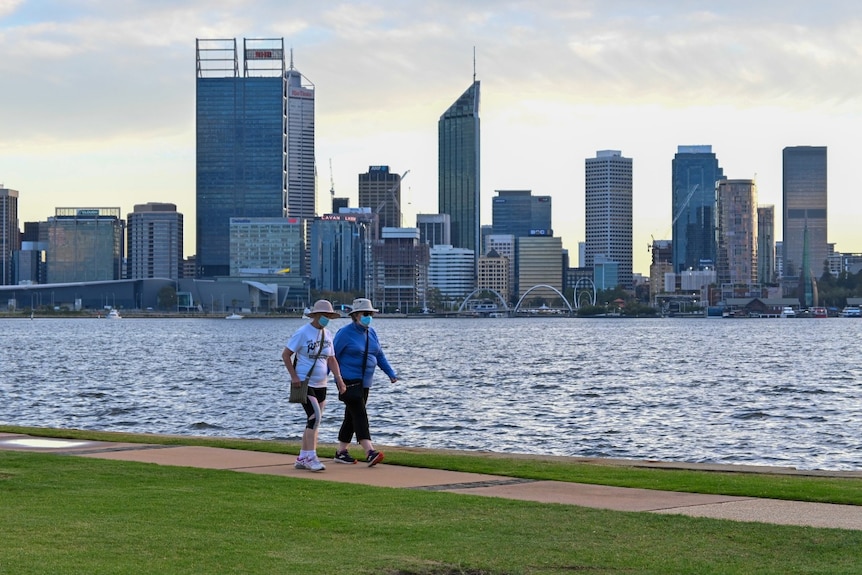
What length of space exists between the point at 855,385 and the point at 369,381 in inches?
2087

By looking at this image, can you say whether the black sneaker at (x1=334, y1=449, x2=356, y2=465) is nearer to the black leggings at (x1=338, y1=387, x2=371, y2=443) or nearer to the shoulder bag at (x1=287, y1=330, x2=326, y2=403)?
the black leggings at (x1=338, y1=387, x2=371, y2=443)

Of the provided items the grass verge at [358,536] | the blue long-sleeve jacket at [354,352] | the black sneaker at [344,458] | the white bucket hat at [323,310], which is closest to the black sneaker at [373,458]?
the black sneaker at [344,458]

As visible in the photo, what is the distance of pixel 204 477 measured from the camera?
18297 millimetres

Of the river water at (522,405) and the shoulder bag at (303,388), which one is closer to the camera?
the shoulder bag at (303,388)

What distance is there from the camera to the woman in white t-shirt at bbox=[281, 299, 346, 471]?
19.6 meters

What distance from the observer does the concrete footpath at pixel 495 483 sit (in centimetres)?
1558

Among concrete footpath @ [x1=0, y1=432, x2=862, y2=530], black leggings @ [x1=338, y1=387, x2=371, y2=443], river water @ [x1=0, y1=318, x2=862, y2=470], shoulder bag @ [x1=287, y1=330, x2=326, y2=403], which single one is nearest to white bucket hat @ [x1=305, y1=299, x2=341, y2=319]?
shoulder bag @ [x1=287, y1=330, x2=326, y2=403]

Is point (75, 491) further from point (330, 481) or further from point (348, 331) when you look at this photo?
point (348, 331)

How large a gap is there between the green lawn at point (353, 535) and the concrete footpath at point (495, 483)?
87 cm

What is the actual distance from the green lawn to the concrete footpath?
0.87 meters

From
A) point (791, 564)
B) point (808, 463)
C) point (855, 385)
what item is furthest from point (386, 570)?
point (855, 385)

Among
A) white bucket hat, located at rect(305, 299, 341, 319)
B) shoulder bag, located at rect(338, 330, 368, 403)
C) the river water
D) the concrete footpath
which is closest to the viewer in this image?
the concrete footpath

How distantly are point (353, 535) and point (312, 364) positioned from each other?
20.7 feet

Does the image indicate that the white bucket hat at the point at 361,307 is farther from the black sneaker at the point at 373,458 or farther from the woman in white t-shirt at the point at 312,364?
the black sneaker at the point at 373,458
